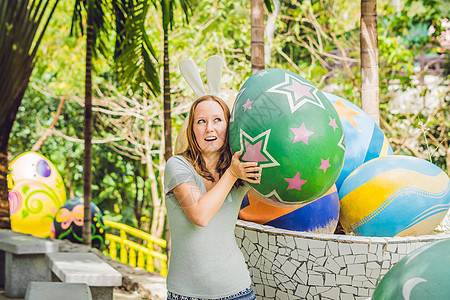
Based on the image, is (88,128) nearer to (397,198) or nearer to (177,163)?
(397,198)

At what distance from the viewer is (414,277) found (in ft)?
3.20

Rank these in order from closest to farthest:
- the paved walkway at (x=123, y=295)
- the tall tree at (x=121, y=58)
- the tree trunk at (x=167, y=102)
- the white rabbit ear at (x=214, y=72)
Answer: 1. the white rabbit ear at (x=214, y=72)
2. the paved walkway at (x=123, y=295)
3. the tree trunk at (x=167, y=102)
4. the tall tree at (x=121, y=58)

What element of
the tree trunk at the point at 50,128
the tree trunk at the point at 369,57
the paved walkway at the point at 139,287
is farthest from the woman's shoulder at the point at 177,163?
the tree trunk at the point at 50,128

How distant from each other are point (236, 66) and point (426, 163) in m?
7.03

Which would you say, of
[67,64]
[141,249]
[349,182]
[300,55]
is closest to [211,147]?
[349,182]

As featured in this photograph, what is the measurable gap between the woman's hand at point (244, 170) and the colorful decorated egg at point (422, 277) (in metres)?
0.94

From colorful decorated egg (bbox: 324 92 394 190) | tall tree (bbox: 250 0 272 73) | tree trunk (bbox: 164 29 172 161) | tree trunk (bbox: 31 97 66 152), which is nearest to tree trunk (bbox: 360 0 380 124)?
colorful decorated egg (bbox: 324 92 394 190)

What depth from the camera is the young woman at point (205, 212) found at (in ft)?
6.17

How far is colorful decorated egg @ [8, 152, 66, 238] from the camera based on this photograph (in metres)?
8.45

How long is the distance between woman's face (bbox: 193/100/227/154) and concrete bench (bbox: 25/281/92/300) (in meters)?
1.72

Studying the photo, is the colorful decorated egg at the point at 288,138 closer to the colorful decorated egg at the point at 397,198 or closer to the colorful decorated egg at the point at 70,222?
the colorful decorated egg at the point at 397,198

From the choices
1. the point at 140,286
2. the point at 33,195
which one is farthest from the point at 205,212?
the point at 33,195

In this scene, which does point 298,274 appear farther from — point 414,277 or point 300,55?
point 300,55

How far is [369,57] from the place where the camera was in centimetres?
402
